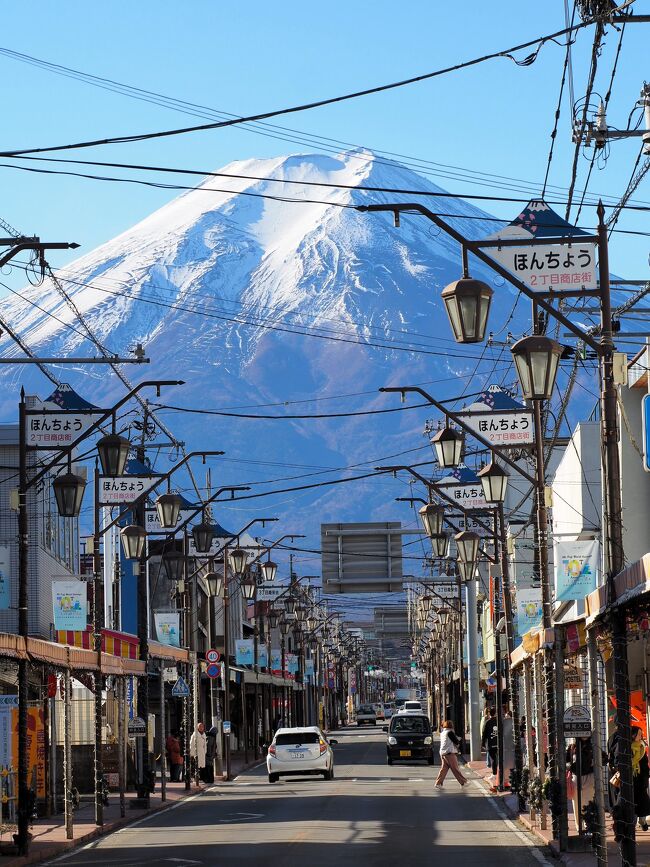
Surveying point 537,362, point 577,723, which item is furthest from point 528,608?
point 537,362

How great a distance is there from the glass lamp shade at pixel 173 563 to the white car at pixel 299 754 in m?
6.26

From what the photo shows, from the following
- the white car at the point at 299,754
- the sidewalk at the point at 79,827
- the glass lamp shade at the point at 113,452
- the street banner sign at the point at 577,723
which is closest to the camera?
the street banner sign at the point at 577,723

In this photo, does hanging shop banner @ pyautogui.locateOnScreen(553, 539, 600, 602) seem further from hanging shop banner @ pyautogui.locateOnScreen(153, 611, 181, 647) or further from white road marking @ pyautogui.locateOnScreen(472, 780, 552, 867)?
hanging shop banner @ pyautogui.locateOnScreen(153, 611, 181, 647)

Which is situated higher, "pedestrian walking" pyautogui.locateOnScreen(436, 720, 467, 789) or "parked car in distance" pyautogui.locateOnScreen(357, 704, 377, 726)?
"pedestrian walking" pyautogui.locateOnScreen(436, 720, 467, 789)

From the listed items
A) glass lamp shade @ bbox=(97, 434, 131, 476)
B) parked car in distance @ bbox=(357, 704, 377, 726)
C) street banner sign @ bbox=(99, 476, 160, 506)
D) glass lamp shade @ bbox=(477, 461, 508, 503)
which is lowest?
parked car in distance @ bbox=(357, 704, 377, 726)

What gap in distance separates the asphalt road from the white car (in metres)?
3.04

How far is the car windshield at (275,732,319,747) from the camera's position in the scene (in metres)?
47.4

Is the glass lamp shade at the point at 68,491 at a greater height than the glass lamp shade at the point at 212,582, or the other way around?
the glass lamp shade at the point at 68,491

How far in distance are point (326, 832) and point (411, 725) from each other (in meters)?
32.9

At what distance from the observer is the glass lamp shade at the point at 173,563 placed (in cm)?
4334

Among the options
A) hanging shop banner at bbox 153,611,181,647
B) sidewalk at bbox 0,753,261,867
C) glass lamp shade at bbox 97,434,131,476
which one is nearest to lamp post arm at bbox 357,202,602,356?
glass lamp shade at bbox 97,434,131,476

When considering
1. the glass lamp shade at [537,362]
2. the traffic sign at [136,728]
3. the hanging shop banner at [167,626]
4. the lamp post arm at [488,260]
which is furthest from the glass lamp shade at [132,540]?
the lamp post arm at [488,260]

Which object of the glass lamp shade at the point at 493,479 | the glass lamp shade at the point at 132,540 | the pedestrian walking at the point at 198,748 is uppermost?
the glass lamp shade at the point at 493,479

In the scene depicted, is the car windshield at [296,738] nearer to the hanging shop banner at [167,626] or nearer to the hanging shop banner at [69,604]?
the hanging shop banner at [167,626]
